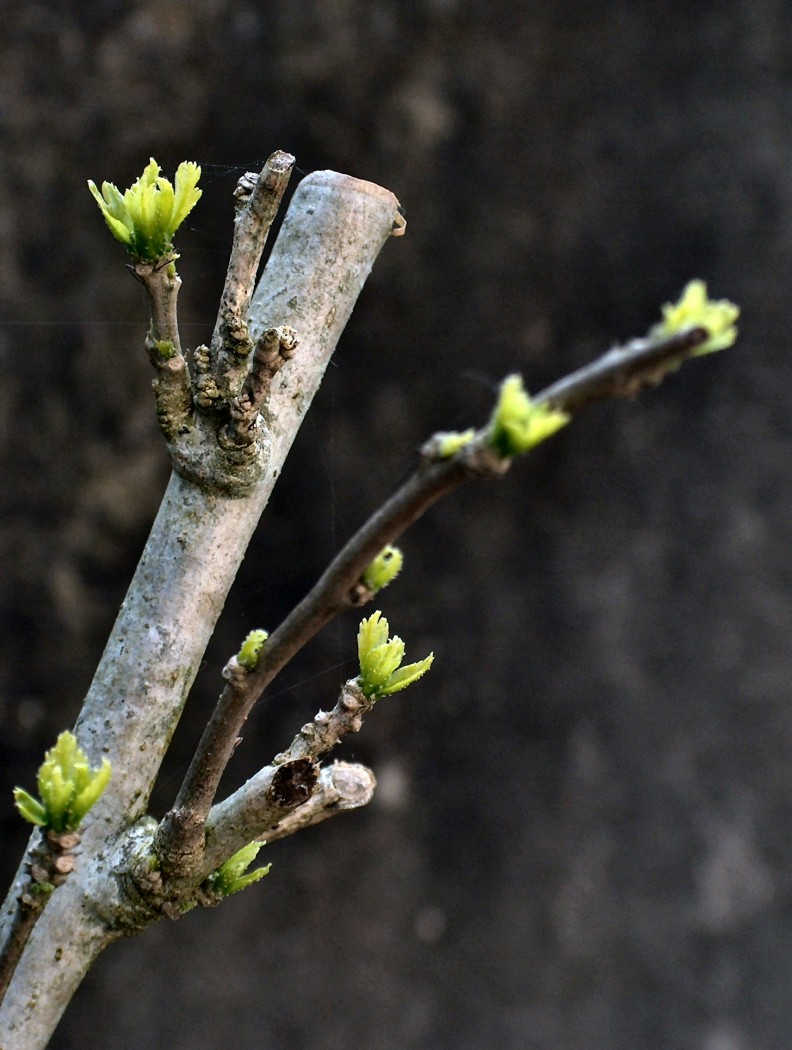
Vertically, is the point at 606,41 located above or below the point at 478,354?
above

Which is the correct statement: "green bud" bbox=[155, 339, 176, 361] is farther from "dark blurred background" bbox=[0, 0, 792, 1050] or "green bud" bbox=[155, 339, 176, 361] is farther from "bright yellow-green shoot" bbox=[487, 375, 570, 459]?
"dark blurred background" bbox=[0, 0, 792, 1050]

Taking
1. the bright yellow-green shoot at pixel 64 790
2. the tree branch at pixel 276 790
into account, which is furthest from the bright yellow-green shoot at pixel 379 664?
the bright yellow-green shoot at pixel 64 790

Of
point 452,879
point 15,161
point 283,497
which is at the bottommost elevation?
point 452,879

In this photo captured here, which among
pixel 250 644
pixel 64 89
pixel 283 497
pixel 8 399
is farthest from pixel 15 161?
pixel 250 644

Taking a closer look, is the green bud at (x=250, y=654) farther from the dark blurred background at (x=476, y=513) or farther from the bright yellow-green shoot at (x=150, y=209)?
the dark blurred background at (x=476, y=513)

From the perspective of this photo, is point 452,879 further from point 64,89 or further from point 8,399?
point 64,89

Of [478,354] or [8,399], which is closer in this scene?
[8,399]

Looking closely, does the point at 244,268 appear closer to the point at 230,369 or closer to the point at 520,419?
the point at 230,369

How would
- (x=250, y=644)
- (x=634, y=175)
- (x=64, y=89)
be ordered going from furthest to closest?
(x=634, y=175) → (x=64, y=89) → (x=250, y=644)
